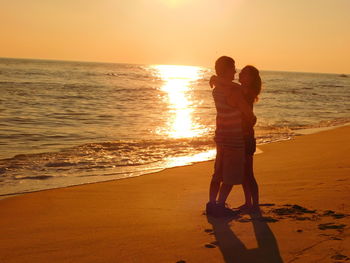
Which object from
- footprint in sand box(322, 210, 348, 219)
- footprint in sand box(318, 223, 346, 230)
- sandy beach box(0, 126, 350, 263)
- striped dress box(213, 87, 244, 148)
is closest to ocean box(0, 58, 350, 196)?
sandy beach box(0, 126, 350, 263)

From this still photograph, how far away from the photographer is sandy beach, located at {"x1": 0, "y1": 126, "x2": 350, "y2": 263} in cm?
398

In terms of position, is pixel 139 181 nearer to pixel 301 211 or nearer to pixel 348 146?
pixel 301 211

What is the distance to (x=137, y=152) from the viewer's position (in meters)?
10.9

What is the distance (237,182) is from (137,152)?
19.9ft

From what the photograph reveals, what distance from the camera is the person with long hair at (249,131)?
511 centimetres

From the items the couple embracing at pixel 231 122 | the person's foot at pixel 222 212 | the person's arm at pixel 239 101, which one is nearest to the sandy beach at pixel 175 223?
the person's foot at pixel 222 212

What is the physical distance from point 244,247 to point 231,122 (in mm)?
1423

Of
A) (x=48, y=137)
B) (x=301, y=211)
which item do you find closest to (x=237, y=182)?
(x=301, y=211)

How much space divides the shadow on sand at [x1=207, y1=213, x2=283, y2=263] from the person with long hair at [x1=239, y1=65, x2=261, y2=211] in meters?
0.44

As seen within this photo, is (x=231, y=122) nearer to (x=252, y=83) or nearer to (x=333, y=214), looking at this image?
(x=252, y=83)

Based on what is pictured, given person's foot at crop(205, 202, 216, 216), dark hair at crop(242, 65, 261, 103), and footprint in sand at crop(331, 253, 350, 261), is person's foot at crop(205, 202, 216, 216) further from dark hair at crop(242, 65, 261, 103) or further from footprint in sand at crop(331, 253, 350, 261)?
footprint in sand at crop(331, 253, 350, 261)

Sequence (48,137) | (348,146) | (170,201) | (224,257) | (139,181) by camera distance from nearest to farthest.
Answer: (224,257) → (170,201) → (139,181) → (348,146) → (48,137)

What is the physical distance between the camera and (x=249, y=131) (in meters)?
5.16

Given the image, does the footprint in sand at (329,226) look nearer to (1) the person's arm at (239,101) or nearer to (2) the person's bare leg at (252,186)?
(2) the person's bare leg at (252,186)
